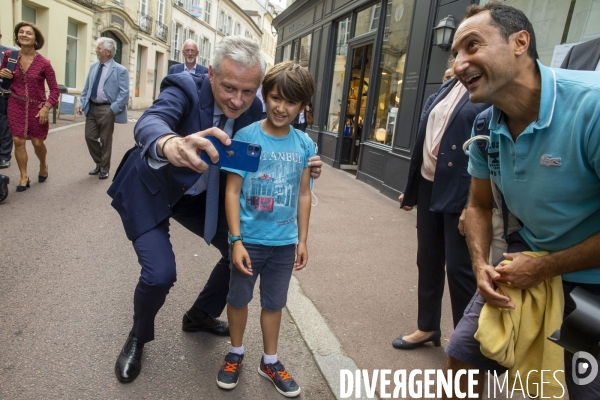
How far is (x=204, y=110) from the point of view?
2457mm

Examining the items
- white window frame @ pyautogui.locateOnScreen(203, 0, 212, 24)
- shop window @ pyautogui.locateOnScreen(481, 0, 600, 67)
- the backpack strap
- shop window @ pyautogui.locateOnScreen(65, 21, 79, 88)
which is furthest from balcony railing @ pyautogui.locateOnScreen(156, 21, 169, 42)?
the backpack strap

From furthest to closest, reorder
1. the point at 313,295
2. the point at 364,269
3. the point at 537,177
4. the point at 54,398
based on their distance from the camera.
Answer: the point at 364,269
the point at 313,295
the point at 54,398
the point at 537,177

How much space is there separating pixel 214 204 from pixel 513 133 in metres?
1.50

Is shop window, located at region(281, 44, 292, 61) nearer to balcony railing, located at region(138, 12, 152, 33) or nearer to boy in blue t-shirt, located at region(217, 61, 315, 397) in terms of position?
balcony railing, located at region(138, 12, 152, 33)

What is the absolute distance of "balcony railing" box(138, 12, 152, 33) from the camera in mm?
27641

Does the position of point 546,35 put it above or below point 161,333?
above

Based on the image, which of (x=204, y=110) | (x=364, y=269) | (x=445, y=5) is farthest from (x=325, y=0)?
(x=204, y=110)

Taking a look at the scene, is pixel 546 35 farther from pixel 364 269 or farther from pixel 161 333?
pixel 161 333

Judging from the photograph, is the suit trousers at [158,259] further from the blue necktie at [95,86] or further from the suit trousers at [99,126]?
the blue necktie at [95,86]

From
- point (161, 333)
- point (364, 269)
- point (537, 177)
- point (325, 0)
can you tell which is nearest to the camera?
point (537, 177)

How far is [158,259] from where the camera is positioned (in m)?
2.40

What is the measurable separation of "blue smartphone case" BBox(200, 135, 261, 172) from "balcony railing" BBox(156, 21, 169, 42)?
3166cm

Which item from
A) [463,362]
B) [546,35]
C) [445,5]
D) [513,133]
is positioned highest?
[445,5]

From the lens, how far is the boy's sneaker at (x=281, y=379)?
252 centimetres
